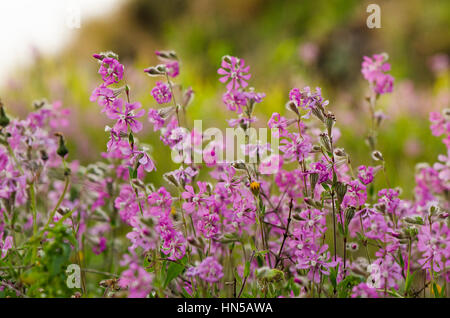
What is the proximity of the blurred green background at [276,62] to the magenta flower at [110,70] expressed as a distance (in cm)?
113

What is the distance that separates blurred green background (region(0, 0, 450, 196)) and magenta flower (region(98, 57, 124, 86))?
44.5 inches

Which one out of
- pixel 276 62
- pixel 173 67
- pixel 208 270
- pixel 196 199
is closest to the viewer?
pixel 208 270

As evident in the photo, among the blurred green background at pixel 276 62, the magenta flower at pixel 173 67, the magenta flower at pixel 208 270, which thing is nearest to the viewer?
the magenta flower at pixel 208 270

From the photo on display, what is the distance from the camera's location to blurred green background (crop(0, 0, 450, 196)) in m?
3.35

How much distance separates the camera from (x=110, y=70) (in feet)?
3.36

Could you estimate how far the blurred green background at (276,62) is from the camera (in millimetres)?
3354

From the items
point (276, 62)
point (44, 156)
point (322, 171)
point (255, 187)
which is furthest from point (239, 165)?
point (276, 62)

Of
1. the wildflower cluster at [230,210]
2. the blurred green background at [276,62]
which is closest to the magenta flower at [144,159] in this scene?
the wildflower cluster at [230,210]

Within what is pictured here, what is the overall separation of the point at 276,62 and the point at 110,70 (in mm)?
4565

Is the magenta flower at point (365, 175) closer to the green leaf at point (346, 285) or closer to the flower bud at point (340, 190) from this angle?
the flower bud at point (340, 190)

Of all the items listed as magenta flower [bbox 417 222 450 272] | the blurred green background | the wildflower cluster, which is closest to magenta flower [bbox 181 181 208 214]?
the wildflower cluster

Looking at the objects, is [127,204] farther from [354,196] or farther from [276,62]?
[276,62]

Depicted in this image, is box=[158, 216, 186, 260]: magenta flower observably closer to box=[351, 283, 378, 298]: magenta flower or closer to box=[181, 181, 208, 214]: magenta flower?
box=[181, 181, 208, 214]: magenta flower
